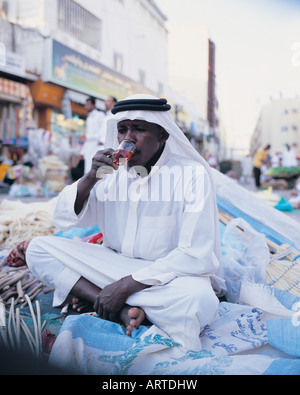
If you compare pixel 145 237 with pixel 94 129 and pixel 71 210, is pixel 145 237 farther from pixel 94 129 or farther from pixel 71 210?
pixel 94 129

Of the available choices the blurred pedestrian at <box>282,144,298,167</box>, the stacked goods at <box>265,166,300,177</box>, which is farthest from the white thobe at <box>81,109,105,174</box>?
the blurred pedestrian at <box>282,144,298,167</box>

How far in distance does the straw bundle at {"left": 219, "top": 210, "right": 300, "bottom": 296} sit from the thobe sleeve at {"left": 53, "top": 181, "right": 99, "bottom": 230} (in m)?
1.21

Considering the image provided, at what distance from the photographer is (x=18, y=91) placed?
9.45 metres

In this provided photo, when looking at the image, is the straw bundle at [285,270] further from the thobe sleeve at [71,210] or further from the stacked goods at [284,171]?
the stacked goods at [284,171]

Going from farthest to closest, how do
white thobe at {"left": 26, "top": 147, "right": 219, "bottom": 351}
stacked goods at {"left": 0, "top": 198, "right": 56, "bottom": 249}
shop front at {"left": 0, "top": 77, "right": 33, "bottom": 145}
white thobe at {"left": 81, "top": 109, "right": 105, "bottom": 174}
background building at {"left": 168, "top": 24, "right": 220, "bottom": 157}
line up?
1. background building at {"left": 168, "top": 24, "right": 220, "bottom": 157}
2. shop front at {"left": 0, "top": 77, "right": 33, "bottom": 145}
3. white thobe at {"left": 81, "top": 109, "right": 105, "bottom": 174}
4. stacked goods at {"left": 0, "top": 198, "right": 56, "bottom": 249}
5. white thobe at {"left": 26, "top": 147, "right": 219, "bottom": 351}

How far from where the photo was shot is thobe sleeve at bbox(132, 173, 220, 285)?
1.72 meters

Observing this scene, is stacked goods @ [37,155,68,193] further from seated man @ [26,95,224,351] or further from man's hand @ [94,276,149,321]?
man's hand @ [94,276,149,321]

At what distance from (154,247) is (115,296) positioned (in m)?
0.34

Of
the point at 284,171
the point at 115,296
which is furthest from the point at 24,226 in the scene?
the point at 284,171

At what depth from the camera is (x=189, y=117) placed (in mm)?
21375

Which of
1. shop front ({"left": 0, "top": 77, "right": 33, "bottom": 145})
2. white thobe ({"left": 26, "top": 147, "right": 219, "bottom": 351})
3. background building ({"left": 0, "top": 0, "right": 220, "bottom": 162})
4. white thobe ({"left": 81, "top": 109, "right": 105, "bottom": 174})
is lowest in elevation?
white thobe ({"left": 26, "top": 147, "right": 219, "bottom": 351})

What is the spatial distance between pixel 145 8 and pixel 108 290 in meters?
10.8

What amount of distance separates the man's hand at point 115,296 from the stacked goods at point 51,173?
7.29m
